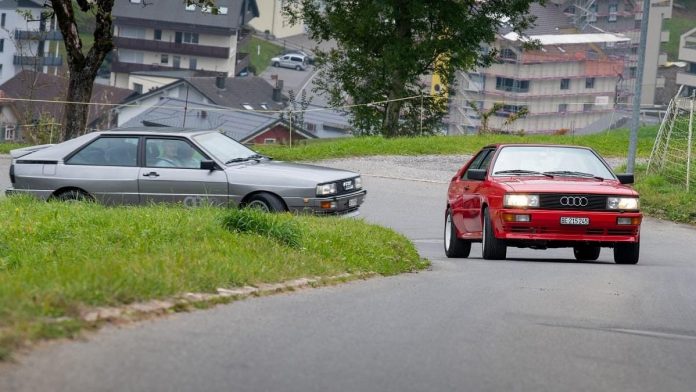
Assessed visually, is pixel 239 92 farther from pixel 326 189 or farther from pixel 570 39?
pixel 326 189

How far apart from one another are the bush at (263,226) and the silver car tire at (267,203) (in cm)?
445

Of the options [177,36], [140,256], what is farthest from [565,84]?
[140,256]

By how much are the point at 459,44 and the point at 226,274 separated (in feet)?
115

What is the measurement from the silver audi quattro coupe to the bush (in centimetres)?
460

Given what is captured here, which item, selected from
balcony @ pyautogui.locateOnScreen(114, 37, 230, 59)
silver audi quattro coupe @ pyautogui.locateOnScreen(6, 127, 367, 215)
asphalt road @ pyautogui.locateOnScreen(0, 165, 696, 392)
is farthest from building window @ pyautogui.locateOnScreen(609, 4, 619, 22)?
asphalt road @ pyautogui.locateOnScreen(0, 165, 696, 392)

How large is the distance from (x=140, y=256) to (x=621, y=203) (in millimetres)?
6197

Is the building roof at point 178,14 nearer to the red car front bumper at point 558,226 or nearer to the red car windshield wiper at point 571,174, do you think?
the red car windshield wiper at point 571,174

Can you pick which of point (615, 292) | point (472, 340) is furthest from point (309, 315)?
point (615, 292)

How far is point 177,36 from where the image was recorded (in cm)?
12075

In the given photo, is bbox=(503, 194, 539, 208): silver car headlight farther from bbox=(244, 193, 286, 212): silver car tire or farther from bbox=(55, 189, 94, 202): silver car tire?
bbox=(55, 189, 94, 202): silver car tire

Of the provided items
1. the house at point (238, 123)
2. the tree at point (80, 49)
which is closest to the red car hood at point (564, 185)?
the tree at point (80, 49)

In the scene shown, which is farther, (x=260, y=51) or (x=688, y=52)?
(x=260, y=51)

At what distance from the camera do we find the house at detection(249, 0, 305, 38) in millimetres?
133250

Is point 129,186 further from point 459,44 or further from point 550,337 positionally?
point 459,44
